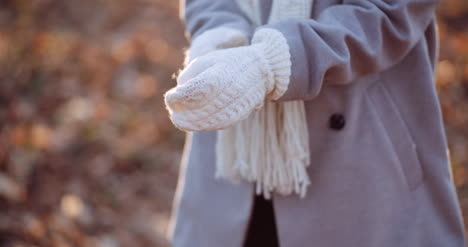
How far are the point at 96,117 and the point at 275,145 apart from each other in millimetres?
1973

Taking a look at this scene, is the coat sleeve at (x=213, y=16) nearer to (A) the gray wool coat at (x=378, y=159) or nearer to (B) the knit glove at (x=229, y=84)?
(A) the gray wool coat at (x=378, y=159)

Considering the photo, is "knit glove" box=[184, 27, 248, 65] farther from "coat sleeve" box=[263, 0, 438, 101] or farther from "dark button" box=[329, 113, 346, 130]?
"dark button" box=[329, 113, 346, 130]

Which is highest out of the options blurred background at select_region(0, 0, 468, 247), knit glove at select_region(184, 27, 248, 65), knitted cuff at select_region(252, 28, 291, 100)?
knit glove at select_region(184, 27, 248, 65)

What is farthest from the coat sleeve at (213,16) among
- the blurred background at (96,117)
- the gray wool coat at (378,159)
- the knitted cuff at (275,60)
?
the blurred background at (96,117)

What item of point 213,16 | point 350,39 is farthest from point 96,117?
point 350,39

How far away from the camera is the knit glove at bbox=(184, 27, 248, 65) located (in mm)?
795

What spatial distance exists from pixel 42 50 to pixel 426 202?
274cm

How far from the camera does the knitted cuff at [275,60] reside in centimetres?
69

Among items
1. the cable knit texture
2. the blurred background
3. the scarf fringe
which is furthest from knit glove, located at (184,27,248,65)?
the blurred background

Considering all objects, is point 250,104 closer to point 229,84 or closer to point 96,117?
point 229,84

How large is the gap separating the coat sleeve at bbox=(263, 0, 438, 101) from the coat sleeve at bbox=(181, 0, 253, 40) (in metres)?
0.14

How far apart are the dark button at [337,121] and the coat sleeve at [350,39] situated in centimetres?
9

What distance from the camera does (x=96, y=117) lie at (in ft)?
8.53

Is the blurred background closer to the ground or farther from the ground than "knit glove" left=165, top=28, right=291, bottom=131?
closer to the ground
